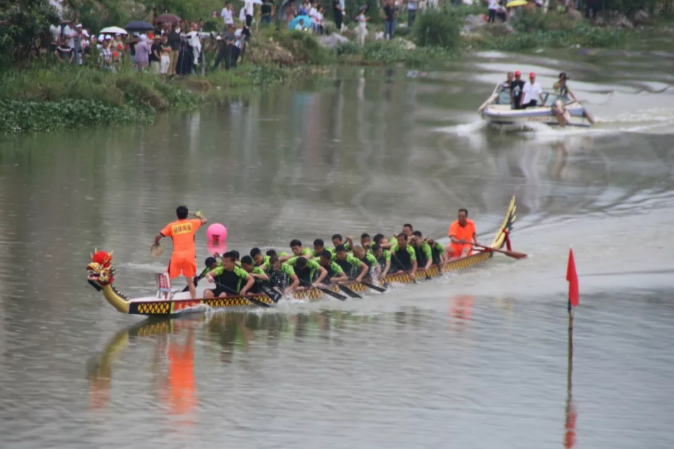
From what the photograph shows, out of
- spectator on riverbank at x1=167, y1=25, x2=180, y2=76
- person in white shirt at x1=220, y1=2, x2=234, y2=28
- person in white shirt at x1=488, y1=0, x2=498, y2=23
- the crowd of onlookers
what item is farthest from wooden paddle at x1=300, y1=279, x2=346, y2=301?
→ person in white shirt at x1=488, y1=0, x2=498, y2=23

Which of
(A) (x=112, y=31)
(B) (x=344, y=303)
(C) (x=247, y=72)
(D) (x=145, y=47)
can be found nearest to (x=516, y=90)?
(D) (x=145, y=47)

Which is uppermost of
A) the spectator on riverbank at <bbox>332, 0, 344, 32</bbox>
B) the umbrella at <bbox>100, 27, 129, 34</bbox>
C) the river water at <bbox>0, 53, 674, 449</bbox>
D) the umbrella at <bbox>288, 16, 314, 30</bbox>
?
the spectator on riverbank at <bbox>332, 0, 344, 32</bbox>

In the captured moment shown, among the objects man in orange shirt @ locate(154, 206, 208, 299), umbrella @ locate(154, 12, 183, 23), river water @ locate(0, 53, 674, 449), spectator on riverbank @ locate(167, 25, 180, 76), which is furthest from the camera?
umbrella @ locate(154, 12, 183, 23)

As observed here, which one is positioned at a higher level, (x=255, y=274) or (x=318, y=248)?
(x=318, y=248)

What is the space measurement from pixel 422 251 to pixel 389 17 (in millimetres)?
40508

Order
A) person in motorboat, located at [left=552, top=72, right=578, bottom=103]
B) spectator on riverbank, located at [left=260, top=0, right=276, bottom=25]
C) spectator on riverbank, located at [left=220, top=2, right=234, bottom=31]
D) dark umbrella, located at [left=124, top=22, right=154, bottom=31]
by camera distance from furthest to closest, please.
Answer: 1. spectator on riverbank, located at [left=260, top=0, right=276, bottom=25]
2. spectator on riverbank, located at [left=220, top=2, right=234, bottom=31]
3. dark umbrella, located at [left=124, top=22, right=154, bottom=31]
4. person in motorboat, located at [left=552, top=72, right=578, bottom=103]

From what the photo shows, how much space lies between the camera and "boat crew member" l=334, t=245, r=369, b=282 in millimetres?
22844

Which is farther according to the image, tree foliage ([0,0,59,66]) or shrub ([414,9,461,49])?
shrub ([414,9,461,49])

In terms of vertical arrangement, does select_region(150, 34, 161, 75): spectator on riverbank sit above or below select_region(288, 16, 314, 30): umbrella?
below

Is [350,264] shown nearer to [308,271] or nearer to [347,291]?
[347,291]

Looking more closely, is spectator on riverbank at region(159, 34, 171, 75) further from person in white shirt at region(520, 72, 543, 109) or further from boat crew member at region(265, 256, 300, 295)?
boat crew member at region(265, 256, 300, 295)

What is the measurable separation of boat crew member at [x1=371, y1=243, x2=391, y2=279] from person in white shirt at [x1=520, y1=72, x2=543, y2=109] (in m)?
21.2

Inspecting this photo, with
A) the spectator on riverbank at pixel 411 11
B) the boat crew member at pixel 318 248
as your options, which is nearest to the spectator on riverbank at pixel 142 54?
the boat crew member at pixel 318 248

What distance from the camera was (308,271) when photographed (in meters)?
22.1
